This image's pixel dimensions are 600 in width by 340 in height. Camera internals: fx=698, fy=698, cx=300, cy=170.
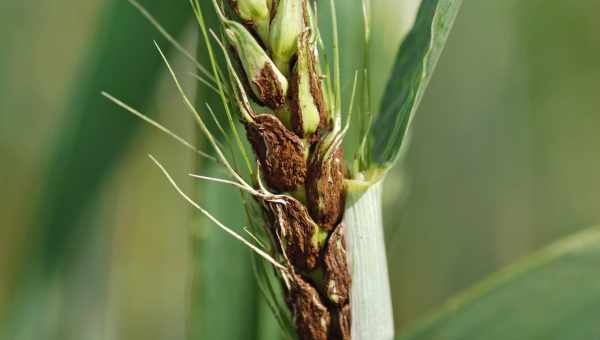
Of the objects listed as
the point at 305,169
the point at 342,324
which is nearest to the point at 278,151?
the point at 305,169

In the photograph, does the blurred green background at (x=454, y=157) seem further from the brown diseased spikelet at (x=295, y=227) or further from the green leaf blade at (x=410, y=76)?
the brown diseased spikelet at (x=295, y=227)

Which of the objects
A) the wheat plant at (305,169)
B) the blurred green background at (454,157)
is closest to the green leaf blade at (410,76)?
the wheat plant at (305,169)

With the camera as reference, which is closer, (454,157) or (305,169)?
(305,169)

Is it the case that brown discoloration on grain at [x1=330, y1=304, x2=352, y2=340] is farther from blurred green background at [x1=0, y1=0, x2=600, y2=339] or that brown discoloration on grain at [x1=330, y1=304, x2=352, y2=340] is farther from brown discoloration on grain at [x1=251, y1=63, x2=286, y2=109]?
blurred green background at [x1=0, y1=0, x2=600, y2=339]

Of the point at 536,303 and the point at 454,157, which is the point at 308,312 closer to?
the point at 536,303

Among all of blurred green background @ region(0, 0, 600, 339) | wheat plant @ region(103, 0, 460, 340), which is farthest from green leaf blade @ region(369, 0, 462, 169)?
blurred green background @ region(0, 0, 600, 339)

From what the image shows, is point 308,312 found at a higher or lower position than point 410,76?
lower
